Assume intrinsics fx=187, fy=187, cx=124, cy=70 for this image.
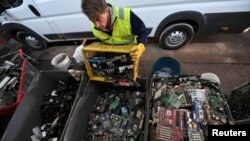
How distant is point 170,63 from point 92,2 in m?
1.75

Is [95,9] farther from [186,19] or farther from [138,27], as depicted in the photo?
[186,19]

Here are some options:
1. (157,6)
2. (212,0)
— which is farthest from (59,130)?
(212,0)

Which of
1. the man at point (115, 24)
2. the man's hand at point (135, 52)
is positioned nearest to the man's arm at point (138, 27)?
the man at point (115, 24)

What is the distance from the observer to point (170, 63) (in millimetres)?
3021

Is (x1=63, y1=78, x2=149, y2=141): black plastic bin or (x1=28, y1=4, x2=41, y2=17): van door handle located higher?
(x1=28, y1=4, x2=41, y2=17): van door handle

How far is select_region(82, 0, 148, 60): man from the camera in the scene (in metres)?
1.74

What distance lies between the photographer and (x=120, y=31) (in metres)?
2.15

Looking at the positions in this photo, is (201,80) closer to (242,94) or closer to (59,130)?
(242,94)

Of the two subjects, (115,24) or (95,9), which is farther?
(115,24)

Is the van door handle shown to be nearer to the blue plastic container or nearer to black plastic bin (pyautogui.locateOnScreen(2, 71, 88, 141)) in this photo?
black plastic bin (pyautogui.locateOnScreen(2, 71, 88, 141))

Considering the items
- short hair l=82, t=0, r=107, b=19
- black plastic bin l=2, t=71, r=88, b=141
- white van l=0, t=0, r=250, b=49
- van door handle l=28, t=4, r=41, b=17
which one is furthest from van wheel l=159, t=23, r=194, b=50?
van door handle l=28, t=4, r=41, b=17

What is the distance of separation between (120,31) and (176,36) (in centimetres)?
177

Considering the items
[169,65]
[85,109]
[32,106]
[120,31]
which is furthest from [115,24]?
[32,106]

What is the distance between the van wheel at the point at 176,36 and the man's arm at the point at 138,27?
136cm
